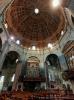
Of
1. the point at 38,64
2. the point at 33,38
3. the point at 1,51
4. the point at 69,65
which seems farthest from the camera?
the point at 33,38

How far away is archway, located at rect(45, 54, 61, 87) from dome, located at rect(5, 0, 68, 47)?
3535 mm

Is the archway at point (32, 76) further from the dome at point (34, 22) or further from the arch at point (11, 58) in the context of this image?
the dome at point (34, 22)

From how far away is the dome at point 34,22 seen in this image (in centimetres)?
2734

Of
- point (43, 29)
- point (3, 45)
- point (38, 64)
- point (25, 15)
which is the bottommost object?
point (38, 64)

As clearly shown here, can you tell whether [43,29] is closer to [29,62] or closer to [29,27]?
[29,27]

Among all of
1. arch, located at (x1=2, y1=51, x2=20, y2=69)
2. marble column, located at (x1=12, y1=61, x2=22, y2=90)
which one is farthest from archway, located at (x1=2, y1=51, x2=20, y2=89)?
marble column, located at (x1=12, y1=61, x2=22, y2=90)

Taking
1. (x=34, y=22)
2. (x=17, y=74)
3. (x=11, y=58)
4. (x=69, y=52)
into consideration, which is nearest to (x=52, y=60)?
(x=69, y=52)

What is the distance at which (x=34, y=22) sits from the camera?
31.2 m

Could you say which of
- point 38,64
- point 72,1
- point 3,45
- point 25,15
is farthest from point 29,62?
point 72,1

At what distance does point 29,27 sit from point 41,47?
5777mm

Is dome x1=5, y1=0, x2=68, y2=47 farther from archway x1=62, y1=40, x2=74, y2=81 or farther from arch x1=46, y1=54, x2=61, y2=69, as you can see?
archway x1=62, y1=40, x2=74, y2=81

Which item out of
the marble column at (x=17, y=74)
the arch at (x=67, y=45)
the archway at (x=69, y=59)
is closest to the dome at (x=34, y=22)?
the arch at (x=67, y=45)

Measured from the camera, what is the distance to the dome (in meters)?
27.3

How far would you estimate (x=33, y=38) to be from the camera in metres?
31.0
